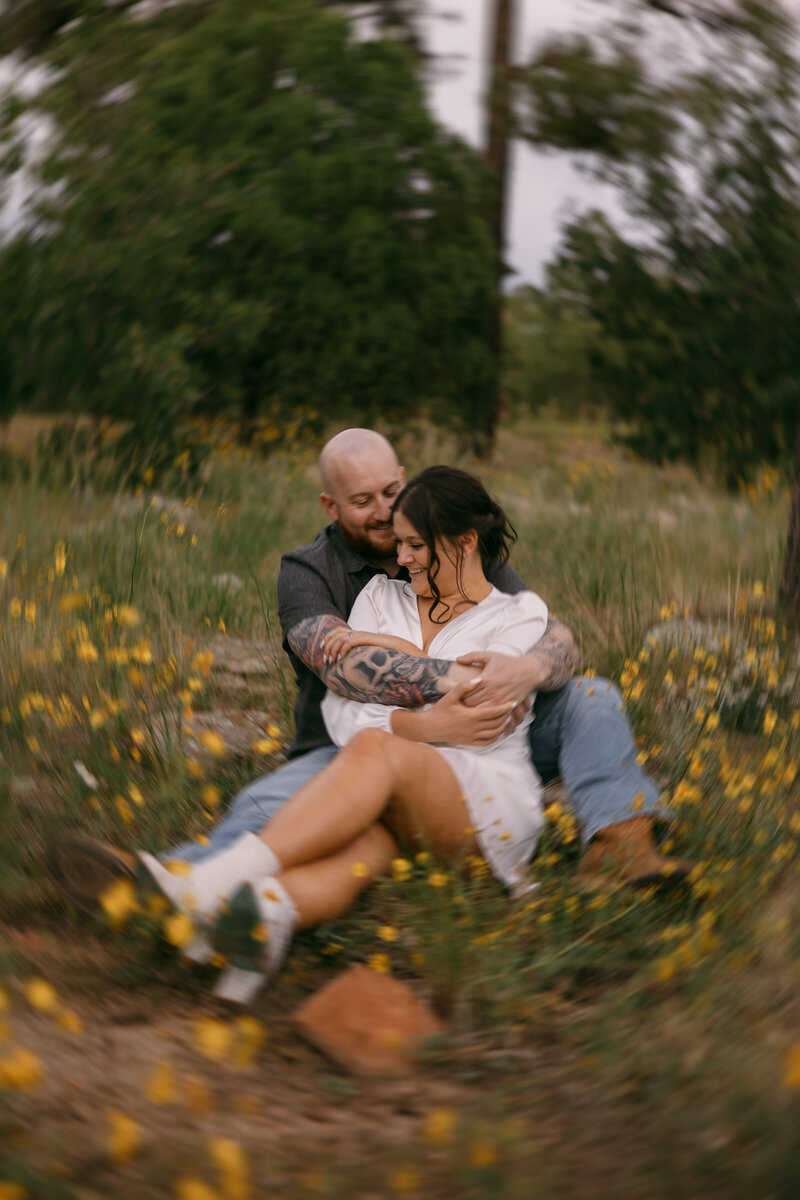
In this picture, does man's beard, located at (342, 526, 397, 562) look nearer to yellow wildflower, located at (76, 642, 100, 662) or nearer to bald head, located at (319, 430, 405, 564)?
bald head, located at (319, 430, 405, 564)

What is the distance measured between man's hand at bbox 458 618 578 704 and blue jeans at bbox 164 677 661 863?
0.09 metres

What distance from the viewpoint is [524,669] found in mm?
2717

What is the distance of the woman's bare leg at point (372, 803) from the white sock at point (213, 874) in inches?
1.4

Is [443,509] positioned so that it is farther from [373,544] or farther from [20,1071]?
[20,1071]

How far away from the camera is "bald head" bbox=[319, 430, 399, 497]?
3012 mm

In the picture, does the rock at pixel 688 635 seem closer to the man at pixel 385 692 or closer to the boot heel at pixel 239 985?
the man at pixel 385 692

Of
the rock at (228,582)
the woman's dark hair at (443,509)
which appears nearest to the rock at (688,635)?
the woman's dark hair at (443,509)

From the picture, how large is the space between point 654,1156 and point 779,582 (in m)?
2.85

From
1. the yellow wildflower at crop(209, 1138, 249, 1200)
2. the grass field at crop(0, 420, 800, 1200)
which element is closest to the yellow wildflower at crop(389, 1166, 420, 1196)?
the grass field at crop(0, 420, 800, 1200)

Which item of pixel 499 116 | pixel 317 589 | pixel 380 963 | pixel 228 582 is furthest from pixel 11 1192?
pixel 499 116

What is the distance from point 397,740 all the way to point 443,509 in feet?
2.13

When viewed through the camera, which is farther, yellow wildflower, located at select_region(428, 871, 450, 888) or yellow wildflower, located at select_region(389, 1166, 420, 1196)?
yellow wildflower, located at select_region(428, 871, 450, 888)

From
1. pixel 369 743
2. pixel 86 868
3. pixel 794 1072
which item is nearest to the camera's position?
pixel 794 1072

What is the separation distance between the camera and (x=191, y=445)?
6.73m
